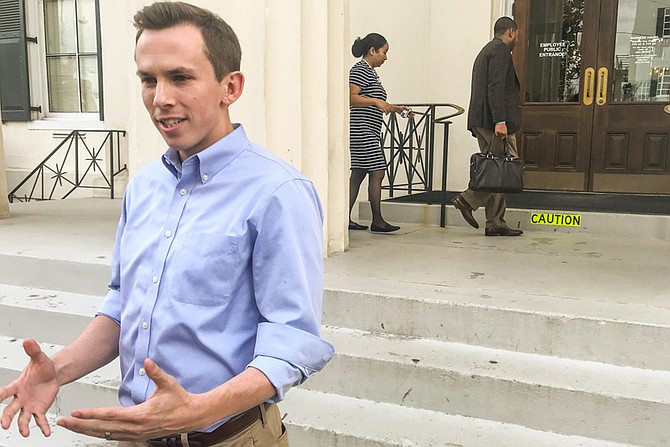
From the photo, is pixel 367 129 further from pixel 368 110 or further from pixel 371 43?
pixel 371 43

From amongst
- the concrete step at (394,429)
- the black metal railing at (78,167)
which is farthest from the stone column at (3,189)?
the concrete step at (394,429)

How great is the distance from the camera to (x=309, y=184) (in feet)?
4.93

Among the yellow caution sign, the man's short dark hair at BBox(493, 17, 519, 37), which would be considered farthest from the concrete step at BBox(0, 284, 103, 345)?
the yellow caution sign

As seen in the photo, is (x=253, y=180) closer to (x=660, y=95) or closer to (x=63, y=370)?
(x=63, y=370)

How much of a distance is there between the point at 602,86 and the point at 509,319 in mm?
4546

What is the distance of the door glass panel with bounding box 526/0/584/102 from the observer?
7.03 meters

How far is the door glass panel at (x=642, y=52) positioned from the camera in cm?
673

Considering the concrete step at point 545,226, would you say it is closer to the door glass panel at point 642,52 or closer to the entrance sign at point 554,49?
the door glass panel at point 642,52

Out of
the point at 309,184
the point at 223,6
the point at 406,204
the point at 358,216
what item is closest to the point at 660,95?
the point at 406,204

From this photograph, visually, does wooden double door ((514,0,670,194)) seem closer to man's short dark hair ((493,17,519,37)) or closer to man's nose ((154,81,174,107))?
man's short dark hair ((493,17,519,37))

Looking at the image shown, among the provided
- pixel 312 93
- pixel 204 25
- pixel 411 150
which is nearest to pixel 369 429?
pixel 204 25

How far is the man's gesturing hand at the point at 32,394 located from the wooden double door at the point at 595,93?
21.2ft

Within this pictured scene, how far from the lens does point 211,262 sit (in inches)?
55.4

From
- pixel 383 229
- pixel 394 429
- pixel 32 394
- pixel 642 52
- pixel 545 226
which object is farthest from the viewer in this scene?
pixel 642 52
